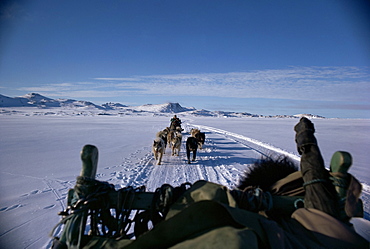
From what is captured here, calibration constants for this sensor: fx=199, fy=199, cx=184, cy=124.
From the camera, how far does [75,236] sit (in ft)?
3.55

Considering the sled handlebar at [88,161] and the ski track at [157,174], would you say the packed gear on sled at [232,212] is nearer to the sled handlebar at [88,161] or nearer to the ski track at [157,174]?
the sled handlebar at [88,161]

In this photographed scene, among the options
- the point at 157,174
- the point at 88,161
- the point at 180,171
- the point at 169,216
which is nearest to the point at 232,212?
the point at 169,216

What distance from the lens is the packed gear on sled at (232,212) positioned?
914mm

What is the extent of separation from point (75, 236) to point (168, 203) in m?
0.53

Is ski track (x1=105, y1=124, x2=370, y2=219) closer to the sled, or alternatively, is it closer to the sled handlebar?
the sled

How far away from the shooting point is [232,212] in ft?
3.05

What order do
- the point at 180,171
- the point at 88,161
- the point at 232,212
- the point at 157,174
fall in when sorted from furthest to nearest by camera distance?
the point at 180,171, the point at 157,174, the point at 88,161, the point at 232,212

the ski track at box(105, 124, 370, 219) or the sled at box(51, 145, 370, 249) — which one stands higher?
the sled at box(51, 145, 370, 249)

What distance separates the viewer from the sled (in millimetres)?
889

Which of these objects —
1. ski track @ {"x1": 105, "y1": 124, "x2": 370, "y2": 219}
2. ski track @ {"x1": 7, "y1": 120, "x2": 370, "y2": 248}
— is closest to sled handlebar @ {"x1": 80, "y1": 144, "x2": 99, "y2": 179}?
ski track @ {"x1": 7, "y1": 120, "x2": 370, "y2": 248}

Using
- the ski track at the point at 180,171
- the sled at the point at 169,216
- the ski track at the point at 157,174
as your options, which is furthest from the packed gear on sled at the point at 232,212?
the ski track at the point at 180,171

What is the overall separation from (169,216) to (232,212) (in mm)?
319

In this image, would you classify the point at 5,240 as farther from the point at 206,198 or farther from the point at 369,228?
the point at 369,228

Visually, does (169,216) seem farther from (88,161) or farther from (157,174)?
(157,174)
